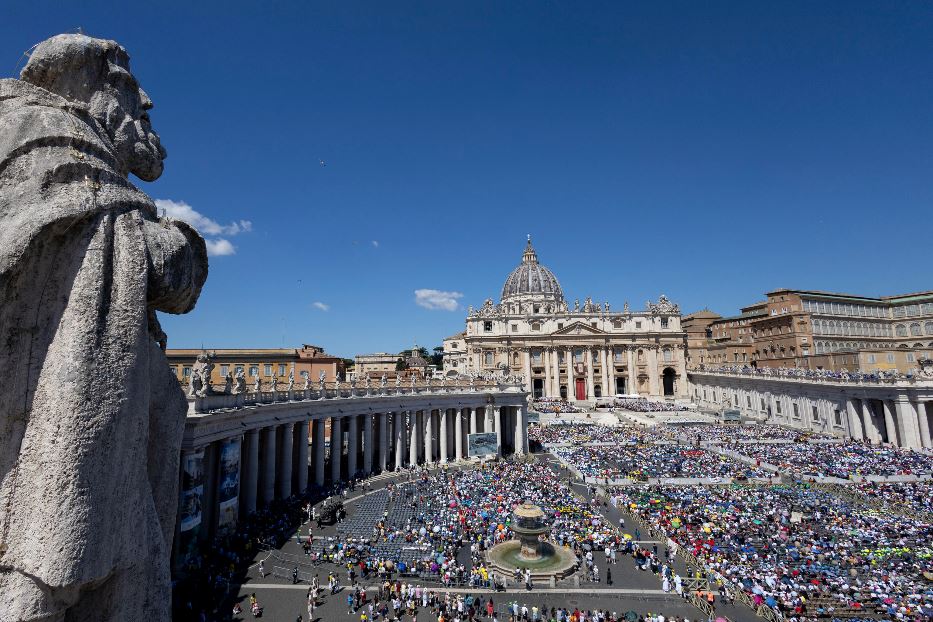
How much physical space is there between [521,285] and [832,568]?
110673 millimetres

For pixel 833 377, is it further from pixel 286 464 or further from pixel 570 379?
pixel 286 464

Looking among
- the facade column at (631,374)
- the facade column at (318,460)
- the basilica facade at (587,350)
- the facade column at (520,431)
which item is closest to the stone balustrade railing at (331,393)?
the facade column at (520,431)

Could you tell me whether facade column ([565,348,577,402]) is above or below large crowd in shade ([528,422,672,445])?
above

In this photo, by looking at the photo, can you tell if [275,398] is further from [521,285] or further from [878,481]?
[521,285]

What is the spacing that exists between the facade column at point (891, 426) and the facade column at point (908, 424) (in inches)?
19.8

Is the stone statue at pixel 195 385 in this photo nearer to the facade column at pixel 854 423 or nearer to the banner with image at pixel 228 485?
the banner with image at pixel 228 485

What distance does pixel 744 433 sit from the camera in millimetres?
53406

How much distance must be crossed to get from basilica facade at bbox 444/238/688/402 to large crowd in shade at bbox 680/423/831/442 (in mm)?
36765

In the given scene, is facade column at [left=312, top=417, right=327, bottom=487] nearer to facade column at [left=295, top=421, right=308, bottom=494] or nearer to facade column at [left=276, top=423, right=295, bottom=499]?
facade column at [left=295, top=421, right=308, bottom=494]

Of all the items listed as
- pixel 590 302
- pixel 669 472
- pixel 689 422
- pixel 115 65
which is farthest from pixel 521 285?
pixel 115 65

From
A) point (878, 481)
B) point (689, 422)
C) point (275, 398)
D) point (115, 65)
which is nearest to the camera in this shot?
point (115, 65)

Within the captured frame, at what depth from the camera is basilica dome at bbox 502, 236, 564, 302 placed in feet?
414

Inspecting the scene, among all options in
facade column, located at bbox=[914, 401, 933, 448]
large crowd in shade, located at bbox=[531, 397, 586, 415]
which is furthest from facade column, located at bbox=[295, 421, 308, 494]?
facade column, located at bbox=[914, 401, 933, 448]

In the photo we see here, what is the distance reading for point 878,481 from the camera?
3219 centimetres
